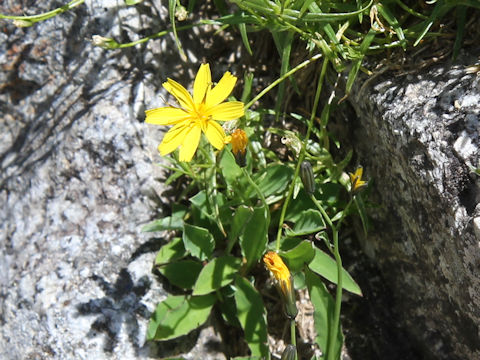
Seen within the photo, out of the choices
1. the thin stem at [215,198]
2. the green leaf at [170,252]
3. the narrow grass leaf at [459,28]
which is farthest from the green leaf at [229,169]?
the narrow grass leaf at [459,28]

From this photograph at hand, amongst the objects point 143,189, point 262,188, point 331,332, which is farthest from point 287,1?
point 331,332

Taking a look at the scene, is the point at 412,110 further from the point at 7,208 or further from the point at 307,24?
the point at 7,208

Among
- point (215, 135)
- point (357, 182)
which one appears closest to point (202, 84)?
point (215, 135)

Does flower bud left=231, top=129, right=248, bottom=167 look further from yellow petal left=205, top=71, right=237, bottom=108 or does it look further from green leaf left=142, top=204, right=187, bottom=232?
green leaf left=142, top=204, right=187, bottom=232

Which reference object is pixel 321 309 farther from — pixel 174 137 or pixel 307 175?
pixel 174 137

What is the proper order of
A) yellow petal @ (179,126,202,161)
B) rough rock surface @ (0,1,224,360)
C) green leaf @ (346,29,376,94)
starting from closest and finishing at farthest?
yellow petal @ (179,126,202,161), green leaf @ (346,29,376,94), rough rock surface @ (0,1,224,360)

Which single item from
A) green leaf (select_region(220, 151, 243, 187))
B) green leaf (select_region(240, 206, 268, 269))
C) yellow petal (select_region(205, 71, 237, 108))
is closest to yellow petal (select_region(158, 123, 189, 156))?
yellow petal (select_region(205, 71, 237, 108))
